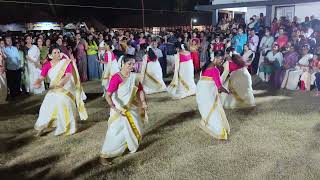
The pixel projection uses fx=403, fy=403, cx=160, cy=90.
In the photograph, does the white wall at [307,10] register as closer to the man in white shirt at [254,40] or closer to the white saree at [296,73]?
the man in white shirt at [254,40]

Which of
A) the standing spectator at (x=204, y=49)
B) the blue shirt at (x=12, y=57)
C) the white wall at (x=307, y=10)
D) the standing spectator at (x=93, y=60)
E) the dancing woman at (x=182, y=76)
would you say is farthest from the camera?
the white wall at (x=307, y=10)

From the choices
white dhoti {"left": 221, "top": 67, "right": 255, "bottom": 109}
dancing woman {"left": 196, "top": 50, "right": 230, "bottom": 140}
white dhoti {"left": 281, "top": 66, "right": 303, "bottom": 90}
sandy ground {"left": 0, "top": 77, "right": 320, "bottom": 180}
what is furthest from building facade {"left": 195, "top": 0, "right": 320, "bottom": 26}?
dancing woman {"left": 196, "top": 50, "right": 230, "bottom": 140}

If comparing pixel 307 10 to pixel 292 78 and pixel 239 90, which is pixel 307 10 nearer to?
pixel 292 78

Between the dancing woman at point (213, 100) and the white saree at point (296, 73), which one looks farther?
the white saree at point (296, 73)

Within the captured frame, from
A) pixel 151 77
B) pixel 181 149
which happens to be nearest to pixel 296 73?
pixel 151 77

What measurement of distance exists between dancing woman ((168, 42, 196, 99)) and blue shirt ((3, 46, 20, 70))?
13.6 feet

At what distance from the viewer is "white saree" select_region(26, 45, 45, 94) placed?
35.7 ft

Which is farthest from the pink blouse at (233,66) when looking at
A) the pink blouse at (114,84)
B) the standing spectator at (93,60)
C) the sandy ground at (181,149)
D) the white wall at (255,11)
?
the white wall at (255,11)

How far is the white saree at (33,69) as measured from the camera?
10.9m

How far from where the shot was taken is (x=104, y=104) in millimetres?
9562

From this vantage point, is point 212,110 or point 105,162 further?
point 212,110

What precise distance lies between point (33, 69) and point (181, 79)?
4.21 m

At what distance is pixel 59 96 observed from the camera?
6750mm

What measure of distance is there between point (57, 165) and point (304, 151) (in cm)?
357
